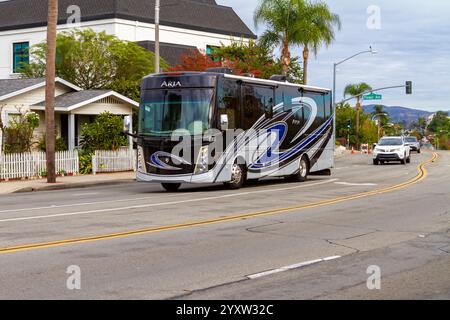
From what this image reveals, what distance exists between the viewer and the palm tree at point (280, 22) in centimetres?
4578

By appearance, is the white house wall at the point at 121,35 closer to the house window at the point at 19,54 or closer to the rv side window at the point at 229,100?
the house window at the point at 19,54

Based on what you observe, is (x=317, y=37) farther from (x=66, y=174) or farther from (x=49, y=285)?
(x=49, y=285)

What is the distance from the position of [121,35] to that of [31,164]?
3169 cm

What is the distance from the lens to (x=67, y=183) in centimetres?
2559

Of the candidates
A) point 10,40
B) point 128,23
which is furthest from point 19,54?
point 128,23

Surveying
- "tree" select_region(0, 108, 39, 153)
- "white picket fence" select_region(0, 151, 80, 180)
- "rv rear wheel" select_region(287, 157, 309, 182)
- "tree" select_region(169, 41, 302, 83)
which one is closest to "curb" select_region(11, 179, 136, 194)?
"white picket fence" select_region(0, 151, 80, 180)

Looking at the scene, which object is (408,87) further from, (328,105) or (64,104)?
(64,104)

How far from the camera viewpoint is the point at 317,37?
45.8 metres

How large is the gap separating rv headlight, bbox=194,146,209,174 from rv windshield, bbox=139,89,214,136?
0.54 metres

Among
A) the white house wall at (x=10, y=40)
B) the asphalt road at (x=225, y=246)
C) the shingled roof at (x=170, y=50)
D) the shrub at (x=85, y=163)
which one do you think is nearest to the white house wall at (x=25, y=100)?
the shrub at (x=85, y=163)

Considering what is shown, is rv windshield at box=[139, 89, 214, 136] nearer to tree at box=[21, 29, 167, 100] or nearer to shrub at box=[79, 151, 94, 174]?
shrub at box=[79, 151, 94, 174]

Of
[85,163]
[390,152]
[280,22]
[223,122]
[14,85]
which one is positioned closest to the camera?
[223,122]

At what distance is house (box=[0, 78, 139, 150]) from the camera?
3017cm
